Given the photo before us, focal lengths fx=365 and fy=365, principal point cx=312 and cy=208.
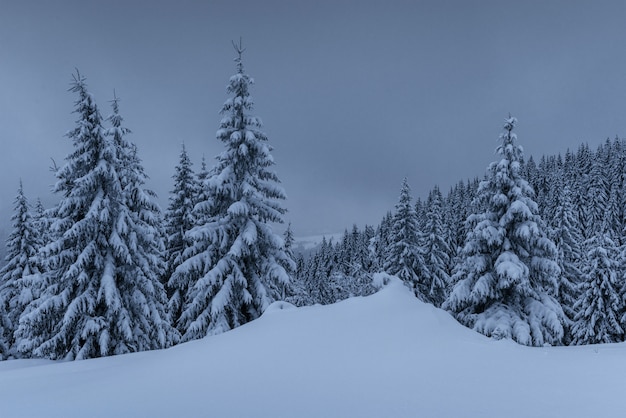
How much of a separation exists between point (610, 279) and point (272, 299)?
24.3 metres

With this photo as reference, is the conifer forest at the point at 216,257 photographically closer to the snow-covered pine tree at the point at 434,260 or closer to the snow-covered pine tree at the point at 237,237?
the snow-covered pine tree at the point at 237,237

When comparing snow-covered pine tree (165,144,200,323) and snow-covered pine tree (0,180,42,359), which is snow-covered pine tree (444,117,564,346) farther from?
snow-covered pine tree (0,180,42,359)

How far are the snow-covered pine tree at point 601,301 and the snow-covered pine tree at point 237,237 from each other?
74.5 ft

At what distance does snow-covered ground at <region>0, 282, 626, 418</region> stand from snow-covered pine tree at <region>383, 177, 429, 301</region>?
1790cm

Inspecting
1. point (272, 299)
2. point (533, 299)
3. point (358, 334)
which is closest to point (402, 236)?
point (533, 299)

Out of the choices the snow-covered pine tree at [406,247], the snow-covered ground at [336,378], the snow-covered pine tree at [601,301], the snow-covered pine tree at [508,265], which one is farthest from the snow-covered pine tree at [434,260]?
the snow-covered ground at [336,378]

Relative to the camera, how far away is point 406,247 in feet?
83.0

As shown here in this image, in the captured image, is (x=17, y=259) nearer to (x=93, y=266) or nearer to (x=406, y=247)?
(x=93, y=266)

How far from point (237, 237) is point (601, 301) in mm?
25597

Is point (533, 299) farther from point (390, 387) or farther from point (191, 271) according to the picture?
point (191, 271)

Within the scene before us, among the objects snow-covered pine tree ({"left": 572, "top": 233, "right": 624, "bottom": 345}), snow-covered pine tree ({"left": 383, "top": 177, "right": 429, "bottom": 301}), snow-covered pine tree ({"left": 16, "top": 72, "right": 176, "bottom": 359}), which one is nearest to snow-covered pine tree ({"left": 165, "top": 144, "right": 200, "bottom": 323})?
snow-covered pine tree ({"left": 16, "top": 72, "right": 176, "bottom": 359})

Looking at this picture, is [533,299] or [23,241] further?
[23,241]

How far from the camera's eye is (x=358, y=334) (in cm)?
665

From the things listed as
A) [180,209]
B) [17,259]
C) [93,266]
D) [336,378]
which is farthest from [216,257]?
[17,259]
